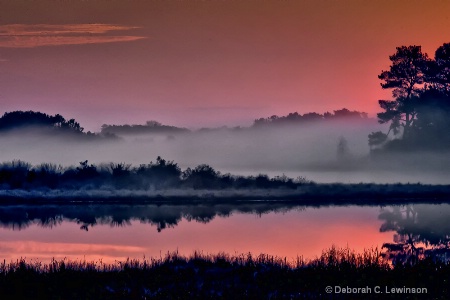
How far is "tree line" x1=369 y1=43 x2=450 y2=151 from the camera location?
6456 cm

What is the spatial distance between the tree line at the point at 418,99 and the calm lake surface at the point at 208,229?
20.7 m

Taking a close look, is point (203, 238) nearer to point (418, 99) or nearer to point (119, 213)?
point (119, 213)

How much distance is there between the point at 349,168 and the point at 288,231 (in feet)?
137

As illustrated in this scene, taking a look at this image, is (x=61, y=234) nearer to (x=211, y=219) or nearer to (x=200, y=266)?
(x=211, y=219)

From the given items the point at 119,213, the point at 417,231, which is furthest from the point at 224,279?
the point at 119,213

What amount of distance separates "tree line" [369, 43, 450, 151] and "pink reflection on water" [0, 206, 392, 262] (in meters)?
27.9

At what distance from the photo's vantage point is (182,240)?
100 ft

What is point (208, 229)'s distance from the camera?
3388cm

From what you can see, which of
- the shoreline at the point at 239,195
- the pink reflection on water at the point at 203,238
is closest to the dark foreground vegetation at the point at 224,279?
the pink reflection on water at the point at 203,238

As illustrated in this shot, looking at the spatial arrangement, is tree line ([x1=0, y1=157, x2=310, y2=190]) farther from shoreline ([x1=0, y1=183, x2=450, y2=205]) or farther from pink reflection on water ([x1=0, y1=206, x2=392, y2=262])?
pink reflection on water ([x1=0, y1=206, x2=392, y2=262])

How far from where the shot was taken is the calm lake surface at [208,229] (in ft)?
92.7

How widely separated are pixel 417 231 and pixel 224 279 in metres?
14.8

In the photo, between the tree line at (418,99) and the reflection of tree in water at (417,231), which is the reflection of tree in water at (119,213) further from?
the tree line at (418,99)

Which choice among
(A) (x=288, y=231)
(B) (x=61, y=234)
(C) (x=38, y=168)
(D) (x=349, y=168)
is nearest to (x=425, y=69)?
(D) (x=349, y=168)
